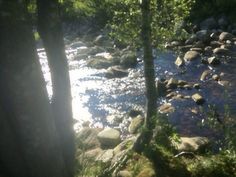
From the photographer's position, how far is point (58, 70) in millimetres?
6730

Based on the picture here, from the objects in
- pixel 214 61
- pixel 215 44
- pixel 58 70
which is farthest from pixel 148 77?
pixel 215 44

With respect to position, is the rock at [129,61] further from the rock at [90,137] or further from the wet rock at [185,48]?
the rock at [90,137]

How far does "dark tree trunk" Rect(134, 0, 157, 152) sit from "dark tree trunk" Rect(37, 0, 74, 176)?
9.93 ft

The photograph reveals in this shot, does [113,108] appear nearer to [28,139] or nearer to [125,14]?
[125,14]

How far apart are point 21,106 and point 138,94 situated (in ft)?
50.8

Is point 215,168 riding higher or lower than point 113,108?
higher

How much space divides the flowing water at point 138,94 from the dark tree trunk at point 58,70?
26.1 ft

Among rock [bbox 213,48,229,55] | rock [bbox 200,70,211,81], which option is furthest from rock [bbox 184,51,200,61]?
rock [bbox 200,70,211,81]

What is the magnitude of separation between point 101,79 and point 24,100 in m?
18.7

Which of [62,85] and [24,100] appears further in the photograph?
[62,85]

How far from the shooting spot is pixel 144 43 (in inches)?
381

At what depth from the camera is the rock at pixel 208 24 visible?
32478 millimetres

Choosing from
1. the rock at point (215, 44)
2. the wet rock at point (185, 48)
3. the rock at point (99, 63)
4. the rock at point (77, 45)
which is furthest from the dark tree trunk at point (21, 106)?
the rock at point (77, 45)

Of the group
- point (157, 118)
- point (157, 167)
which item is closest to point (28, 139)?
point (157, 167)
